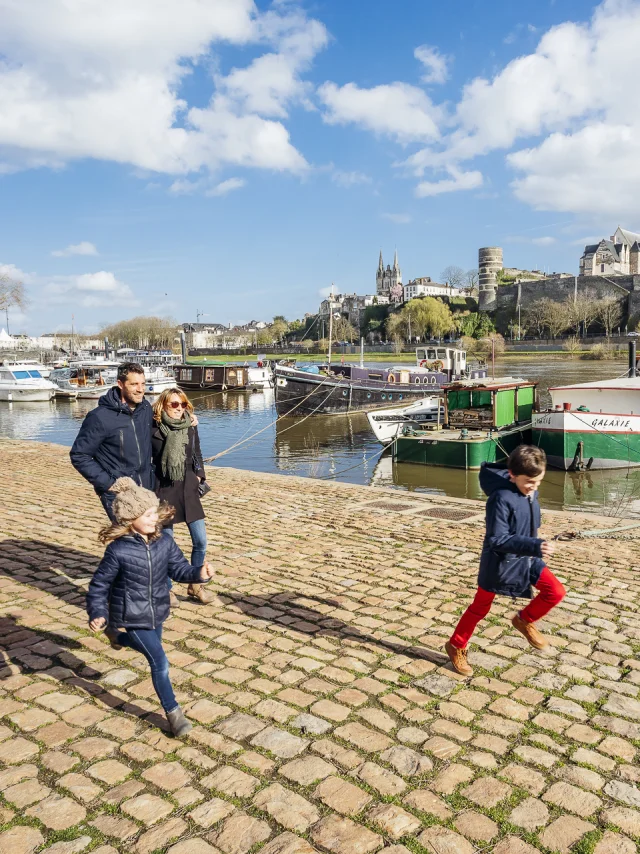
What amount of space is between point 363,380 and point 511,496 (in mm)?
31602

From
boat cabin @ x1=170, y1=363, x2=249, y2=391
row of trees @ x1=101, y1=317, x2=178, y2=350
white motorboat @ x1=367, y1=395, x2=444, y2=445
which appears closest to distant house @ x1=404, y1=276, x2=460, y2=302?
row of trees @ x1=101, y1=317, x2=178, y2=350

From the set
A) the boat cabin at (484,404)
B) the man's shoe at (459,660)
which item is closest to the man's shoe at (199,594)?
the man's shoe at (459,660)

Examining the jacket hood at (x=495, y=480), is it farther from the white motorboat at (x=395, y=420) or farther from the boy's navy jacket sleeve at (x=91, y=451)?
the white motorboat at (x=395, y=420)

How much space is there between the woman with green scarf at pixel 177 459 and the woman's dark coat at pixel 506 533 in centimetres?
241

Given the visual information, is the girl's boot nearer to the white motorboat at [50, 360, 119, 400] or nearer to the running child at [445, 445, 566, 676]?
the running child at [445, 445, 566, 676]

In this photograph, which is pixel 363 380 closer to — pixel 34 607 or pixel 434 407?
pixel 434 407

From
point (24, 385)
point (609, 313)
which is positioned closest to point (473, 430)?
point (24, 385)

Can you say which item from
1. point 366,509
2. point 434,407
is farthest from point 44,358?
point 366,509

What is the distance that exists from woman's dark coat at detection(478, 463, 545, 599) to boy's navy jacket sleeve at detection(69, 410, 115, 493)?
2.76 meters

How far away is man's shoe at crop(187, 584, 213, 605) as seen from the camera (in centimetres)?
553

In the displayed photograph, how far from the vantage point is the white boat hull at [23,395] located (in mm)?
46156

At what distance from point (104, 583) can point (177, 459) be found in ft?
6.10

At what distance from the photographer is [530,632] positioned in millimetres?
4441

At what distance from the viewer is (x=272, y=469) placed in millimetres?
21609
